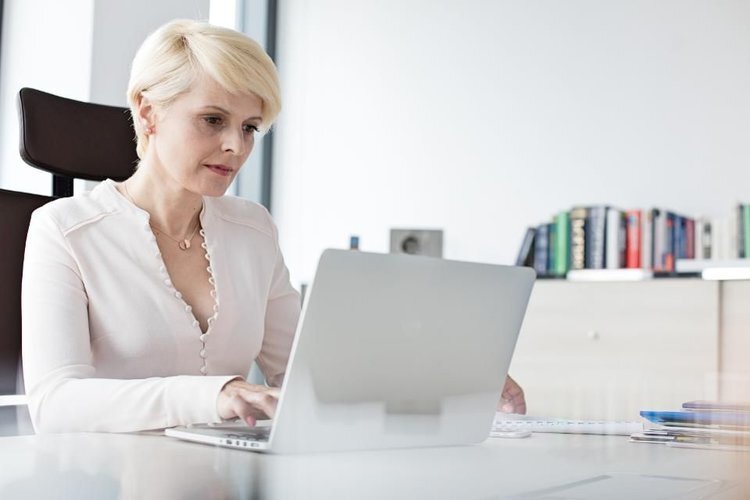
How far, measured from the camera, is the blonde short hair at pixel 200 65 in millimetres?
1664

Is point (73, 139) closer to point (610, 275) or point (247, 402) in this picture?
point (247, 402)

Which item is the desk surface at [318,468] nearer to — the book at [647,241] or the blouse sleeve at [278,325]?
the blouse sleeve at [278,325]

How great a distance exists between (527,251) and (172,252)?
8.16ft

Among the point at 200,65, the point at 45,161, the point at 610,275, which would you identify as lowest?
the point at 610,275

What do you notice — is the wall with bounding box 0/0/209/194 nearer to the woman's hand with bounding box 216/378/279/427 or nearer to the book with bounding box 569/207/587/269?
the book with bounding box 569/207/587/269

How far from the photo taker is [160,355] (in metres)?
1.61

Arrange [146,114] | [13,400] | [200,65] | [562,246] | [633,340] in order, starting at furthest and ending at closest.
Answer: [562,246], [633,340], [13,400], [146,114], [200,65]

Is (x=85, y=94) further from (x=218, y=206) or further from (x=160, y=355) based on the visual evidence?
(x=160, y=355)

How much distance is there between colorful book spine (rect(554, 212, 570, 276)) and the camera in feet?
12.9

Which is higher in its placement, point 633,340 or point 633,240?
point 633,240

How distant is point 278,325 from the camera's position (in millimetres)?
1897

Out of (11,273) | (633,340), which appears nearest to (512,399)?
(11,273)

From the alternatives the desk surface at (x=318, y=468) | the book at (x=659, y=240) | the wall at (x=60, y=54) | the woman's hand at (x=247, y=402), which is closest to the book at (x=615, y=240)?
the book at (x=659, y=240)

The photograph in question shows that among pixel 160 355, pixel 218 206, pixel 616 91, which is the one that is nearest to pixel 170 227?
pixel 218 206
